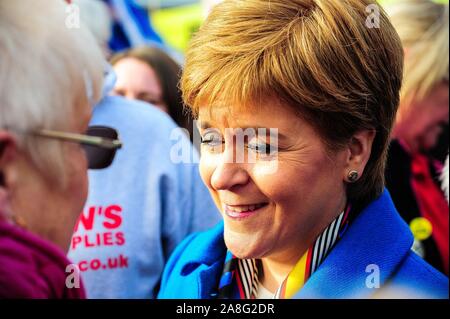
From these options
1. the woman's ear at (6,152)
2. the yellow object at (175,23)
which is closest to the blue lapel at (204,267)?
the woman's ear at (6,152)

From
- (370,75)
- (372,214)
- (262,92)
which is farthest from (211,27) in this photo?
(372,214)

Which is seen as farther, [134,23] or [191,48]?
[134,23]

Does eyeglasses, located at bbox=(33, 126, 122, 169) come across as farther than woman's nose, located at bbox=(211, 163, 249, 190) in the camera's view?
No

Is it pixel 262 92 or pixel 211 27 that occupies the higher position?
pixel 211 27

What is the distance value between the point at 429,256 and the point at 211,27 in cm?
133

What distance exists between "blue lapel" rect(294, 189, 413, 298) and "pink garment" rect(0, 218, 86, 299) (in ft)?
2.01

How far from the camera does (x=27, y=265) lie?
117cm

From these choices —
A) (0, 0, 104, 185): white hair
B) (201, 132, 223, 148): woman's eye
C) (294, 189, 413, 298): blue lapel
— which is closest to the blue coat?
(294, 189, 413, 298): blue lapel

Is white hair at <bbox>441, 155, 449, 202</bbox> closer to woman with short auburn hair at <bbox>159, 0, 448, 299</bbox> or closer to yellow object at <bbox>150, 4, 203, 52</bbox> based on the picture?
woman with short auburn hair at <bbox>159, 0, 448, 299</bbox>

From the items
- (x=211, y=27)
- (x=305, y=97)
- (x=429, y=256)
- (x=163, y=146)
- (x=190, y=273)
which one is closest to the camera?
(x=305, y=97)

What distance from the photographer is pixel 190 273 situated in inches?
72.0

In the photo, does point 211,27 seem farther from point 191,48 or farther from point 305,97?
point 305,97

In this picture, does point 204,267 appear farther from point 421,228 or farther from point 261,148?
point 421,228

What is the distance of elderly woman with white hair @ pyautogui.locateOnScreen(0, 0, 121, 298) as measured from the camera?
1190 mm
